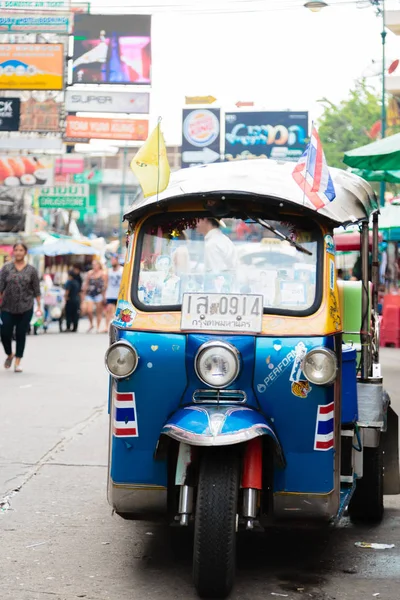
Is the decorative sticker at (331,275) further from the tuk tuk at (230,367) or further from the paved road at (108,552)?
the paved road at (108,552)

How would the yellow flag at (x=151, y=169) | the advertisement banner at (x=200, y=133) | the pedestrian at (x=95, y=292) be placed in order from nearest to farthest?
the yellow flag at (x=151, y=169) < the pedestrian at (x=95, y=292) < the advertisement banner at (x=200, y=133)

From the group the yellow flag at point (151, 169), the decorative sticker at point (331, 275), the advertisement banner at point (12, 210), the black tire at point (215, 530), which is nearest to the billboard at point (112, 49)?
the advertisement banner at point (12, 210)

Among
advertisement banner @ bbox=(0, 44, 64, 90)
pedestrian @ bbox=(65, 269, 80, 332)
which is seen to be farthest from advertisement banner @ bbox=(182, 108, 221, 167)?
pedestrian @ bbox=(65, 269, 80, 332)

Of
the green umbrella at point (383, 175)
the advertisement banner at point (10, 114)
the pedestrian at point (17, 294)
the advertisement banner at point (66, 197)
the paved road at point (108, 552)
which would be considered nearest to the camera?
the paved road at point (108, 552)

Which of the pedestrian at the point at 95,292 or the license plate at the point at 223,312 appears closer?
the license plate at the point at 223,312

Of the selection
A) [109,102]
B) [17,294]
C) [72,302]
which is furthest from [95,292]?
[17,294]

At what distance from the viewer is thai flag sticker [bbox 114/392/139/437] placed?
5277 millimetres

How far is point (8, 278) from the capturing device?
15.5 meters

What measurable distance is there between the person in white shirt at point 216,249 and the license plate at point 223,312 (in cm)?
28

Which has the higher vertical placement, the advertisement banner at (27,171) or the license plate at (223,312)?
the advertisement banner at (27,171)

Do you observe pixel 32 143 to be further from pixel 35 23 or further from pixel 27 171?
pixel 35 23

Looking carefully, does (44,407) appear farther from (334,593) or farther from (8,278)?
(334,593)

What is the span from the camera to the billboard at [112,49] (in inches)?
1321

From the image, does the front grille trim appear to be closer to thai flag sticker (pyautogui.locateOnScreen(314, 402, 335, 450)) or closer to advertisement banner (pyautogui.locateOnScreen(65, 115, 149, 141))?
thai flag sticker (pyautogui.locateOnScreen(314, 402, 335, 450))
